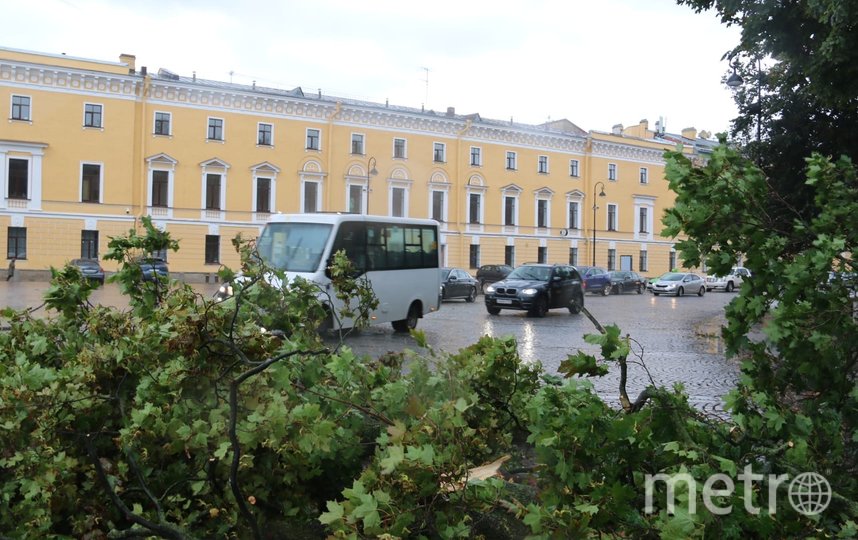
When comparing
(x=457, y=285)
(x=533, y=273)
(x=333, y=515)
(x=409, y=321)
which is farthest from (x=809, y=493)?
(x=457, y=285)

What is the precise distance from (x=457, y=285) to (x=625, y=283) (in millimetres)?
17427

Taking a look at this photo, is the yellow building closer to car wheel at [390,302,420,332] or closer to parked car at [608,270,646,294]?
parked car at [608,270,646,294]

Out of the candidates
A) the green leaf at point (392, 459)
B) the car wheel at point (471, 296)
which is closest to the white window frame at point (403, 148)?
the car wheel at point (471, 296)

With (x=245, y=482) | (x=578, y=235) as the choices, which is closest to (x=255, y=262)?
(x=245, y=482)

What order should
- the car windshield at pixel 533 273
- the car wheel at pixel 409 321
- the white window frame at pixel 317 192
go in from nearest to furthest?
the car wheel at pixel 409 321 → the car windshield at pixel 533 273 → the white window frame at pixel 317 192

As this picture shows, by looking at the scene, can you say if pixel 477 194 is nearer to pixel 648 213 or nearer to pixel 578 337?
pixel 648 213

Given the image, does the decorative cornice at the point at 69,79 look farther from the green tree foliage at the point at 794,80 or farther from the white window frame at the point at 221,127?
the green tree foliage at the point at 794,80

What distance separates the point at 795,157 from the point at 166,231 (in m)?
16.1

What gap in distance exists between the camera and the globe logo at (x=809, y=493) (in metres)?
2.01

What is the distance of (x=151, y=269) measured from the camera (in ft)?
14.6

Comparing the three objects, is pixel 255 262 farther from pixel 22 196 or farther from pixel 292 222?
pixel 22 196

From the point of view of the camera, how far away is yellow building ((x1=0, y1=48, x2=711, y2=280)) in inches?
1695

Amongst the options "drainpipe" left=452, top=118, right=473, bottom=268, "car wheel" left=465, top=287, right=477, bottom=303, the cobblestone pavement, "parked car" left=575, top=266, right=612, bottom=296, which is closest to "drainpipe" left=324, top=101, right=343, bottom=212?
"drainpipe" left=452, top=118, right=473, bottom=268

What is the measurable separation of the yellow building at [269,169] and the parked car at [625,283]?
461cm
